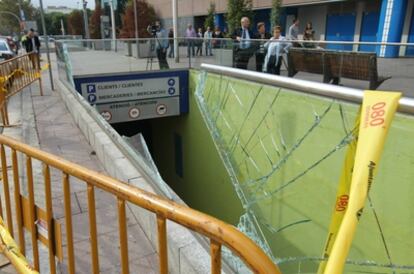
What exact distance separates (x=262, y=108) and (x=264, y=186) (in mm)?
1539

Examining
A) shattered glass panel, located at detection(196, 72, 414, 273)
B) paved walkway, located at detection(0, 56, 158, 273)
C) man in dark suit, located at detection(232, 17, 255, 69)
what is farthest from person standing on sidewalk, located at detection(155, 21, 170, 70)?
paved walkway, located at detection(0, 56, 158, 273)

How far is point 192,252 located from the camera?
256 cm

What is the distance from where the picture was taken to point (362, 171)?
1.97 m

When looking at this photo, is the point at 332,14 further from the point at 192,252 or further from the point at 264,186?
the point at 192,252

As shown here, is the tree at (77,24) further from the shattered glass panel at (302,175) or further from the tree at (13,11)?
the shattered glass panel at (302,175)

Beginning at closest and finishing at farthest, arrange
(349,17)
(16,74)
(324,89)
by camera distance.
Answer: (324,89) → (16,74) → (349,17)

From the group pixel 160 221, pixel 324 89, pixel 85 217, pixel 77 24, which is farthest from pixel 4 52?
pixel 77 24

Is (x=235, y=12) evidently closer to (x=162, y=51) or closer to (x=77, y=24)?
(x=162, y=51)

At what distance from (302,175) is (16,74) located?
8298 mm

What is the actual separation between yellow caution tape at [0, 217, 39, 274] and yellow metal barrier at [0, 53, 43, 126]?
194 inches

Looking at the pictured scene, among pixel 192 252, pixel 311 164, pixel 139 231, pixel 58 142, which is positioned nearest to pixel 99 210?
pixel 139 231

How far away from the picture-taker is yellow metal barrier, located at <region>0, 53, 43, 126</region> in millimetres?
7963

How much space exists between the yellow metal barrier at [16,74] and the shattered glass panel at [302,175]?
4676mm

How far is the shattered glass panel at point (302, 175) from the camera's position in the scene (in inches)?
169
